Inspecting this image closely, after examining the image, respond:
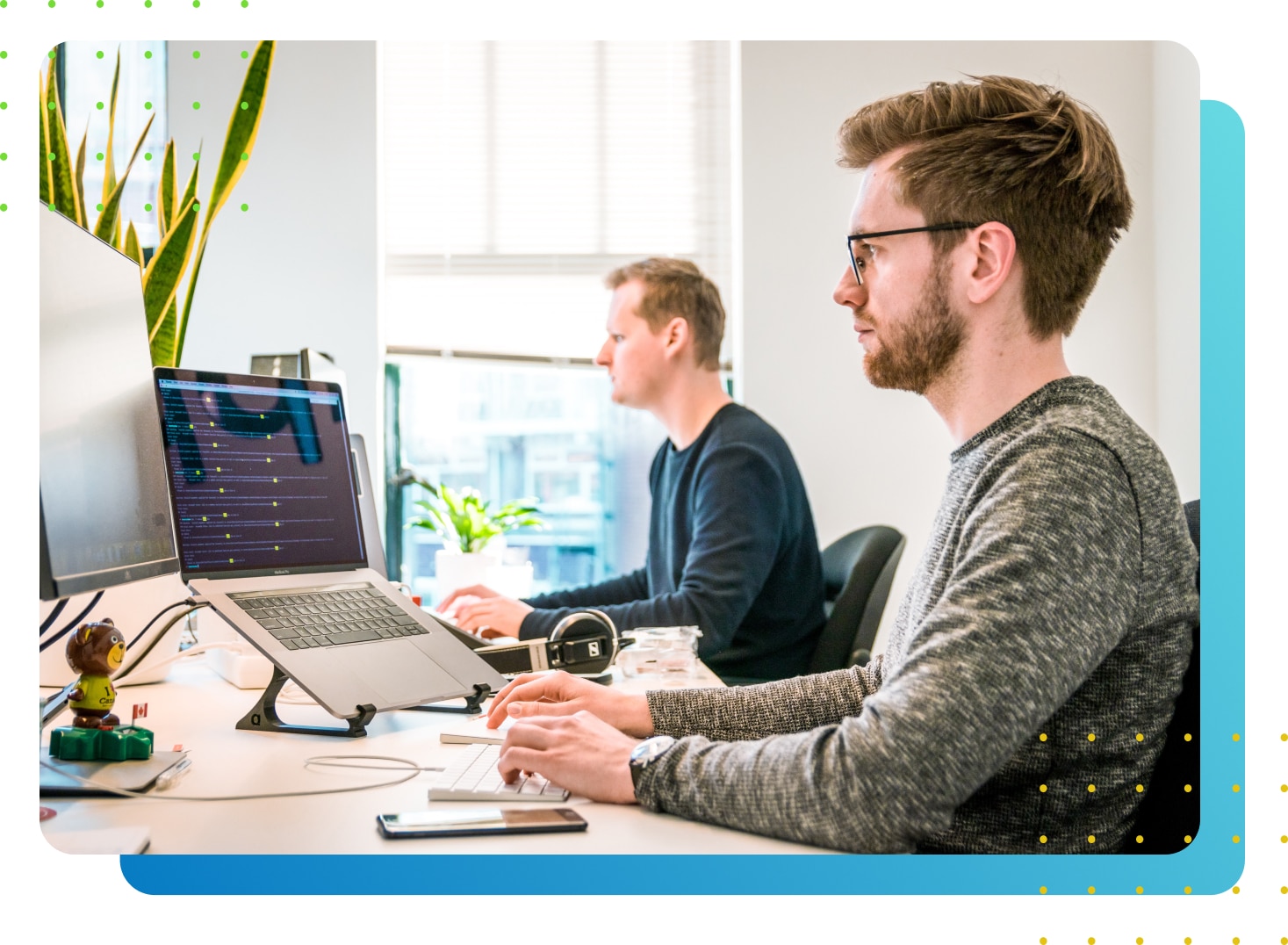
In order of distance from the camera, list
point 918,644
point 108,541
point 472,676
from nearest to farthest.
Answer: point 918,644 → point 108,541 → point 472,676

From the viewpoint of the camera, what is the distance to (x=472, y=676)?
1.17m

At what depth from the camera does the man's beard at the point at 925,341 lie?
93 centimetres

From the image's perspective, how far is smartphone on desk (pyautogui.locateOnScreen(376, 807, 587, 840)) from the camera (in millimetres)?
771

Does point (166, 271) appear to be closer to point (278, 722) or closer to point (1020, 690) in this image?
point (278, 722)

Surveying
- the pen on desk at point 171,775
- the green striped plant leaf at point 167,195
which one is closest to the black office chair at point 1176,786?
the pen on desk at point 171,775

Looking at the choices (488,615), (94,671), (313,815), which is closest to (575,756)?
(313,815)

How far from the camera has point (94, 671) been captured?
0.96m

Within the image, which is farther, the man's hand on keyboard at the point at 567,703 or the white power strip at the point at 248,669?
the white power strip at the point at 248,669

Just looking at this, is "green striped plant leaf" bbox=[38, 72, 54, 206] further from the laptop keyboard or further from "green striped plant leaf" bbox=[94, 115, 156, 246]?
the laptop keyboard

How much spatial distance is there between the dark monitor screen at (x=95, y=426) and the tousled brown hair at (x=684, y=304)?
121 cm

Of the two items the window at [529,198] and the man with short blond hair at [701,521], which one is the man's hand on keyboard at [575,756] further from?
the window at [529,198]
